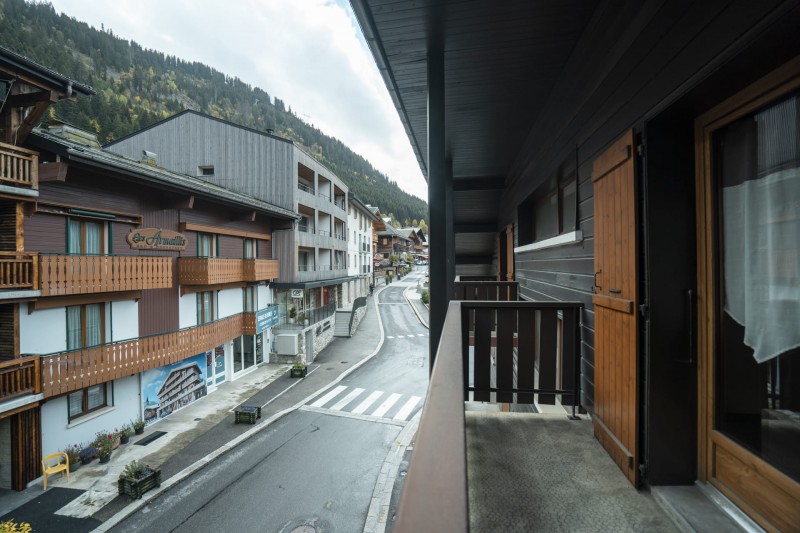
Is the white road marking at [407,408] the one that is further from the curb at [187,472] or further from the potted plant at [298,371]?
the potted plant at [298,371]

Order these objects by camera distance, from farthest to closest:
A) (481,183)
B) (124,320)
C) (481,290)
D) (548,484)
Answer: (124,320) → (481,183) → (481,290) → (548,484)

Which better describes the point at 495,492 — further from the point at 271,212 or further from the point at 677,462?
the point at 271,212

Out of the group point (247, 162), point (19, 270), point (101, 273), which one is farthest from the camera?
point (247, 162)

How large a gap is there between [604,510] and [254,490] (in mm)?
10952

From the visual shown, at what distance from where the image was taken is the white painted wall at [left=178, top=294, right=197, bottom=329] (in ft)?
50.9

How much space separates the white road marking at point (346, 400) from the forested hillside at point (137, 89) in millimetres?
23426

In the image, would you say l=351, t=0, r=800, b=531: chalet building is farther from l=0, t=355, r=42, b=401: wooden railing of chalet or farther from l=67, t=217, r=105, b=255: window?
l=67, t=217, r=105, b=255: window

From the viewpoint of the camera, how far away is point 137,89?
92000mm

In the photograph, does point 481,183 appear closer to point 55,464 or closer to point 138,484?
point 138,484

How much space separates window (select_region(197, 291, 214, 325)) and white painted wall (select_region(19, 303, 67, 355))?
18.6 ft

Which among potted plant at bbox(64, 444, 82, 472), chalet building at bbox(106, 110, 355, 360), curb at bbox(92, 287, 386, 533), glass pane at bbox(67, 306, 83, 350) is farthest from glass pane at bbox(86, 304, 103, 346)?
chalet building at bbox(106, 110, 355, 360)

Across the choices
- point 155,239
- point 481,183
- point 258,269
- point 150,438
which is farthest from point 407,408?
point 155,239

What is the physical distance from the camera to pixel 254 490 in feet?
34.4

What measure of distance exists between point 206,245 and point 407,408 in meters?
11.7
